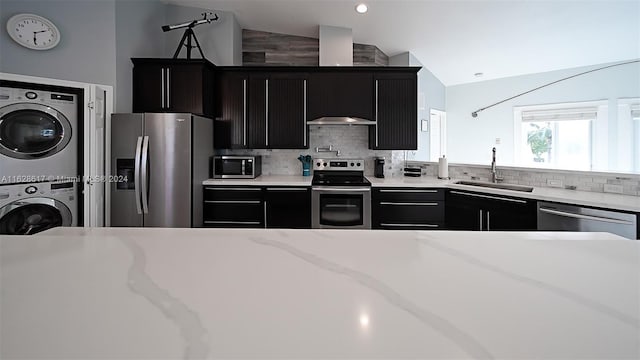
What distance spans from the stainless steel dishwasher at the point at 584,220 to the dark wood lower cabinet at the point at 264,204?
2.09 metres

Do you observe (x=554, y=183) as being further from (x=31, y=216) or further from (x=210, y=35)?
(x=31, y=216)

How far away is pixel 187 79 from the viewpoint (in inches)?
128

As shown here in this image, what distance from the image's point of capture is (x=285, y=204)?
3238 mm

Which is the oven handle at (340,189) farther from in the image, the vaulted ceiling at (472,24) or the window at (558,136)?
the window at (558,136)

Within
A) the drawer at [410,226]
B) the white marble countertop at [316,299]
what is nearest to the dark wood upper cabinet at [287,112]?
the drawer at [410,226]

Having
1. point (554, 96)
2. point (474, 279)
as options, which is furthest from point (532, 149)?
point (474, 279)

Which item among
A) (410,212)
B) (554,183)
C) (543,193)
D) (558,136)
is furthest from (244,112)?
(558,136)

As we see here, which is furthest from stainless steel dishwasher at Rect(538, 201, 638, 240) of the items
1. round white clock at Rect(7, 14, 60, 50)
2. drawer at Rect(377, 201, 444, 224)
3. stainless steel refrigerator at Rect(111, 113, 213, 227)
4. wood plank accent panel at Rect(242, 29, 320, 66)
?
round white clock at Rect(7, 14, 60, 50)

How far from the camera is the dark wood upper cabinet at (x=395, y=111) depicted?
3.55 m

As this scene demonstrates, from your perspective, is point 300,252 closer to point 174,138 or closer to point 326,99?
point 174,138

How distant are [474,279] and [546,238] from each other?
49 centimetres

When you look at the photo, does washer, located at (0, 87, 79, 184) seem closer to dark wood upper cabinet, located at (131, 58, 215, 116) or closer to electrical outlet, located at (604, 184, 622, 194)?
dark wood upper cabinet, located at (131, 58, 215, 116)

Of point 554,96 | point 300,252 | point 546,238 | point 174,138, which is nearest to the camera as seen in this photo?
point 300,252

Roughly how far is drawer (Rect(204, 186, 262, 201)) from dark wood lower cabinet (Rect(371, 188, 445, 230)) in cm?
127
